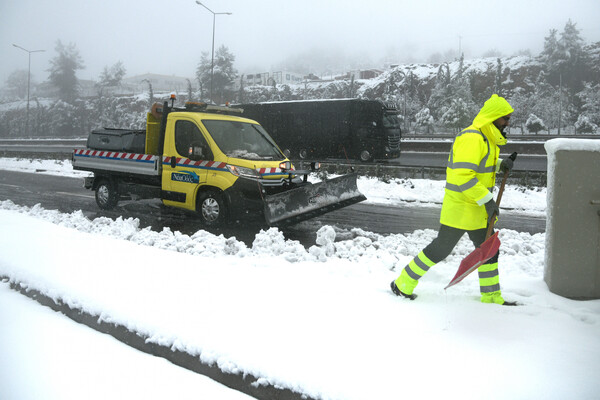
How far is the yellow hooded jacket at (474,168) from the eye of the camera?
4.09 metres

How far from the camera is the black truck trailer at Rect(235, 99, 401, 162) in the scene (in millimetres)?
24344

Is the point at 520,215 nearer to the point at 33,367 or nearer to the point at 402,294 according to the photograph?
the point at 402,294

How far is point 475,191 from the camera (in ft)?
13.4

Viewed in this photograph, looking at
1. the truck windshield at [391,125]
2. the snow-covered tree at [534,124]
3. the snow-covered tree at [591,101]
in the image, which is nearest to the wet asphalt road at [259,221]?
the truck windshield at [391,125]

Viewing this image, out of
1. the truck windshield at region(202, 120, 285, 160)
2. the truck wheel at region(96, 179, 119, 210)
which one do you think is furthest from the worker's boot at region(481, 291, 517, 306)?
the truck wheel at region(96, 179, 119, 210)

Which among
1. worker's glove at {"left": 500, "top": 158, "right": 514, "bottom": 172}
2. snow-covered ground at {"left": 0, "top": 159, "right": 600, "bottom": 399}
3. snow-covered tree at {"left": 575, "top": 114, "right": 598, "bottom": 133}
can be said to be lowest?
snow-covered ground at {"left": 0, "top": 159, "right": 600, "bottom": 399}

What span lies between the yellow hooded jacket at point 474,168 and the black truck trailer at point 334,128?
1883cm

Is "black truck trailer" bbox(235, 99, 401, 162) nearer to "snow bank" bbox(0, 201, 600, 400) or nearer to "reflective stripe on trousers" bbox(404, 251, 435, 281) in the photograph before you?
"snow bank" bbox(0, 201, 600, 400)

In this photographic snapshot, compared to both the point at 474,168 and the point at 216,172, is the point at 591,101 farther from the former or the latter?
the point at 474,168

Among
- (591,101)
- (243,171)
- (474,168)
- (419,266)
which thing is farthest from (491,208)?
(591,101)

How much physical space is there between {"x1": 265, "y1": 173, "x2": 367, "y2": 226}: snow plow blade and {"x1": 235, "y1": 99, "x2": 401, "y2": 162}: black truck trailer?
14100mm

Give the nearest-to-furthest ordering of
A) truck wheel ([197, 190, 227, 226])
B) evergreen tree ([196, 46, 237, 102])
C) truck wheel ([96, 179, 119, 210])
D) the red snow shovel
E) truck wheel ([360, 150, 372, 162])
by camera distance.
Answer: the red snow shovel, truck wheel ([197, 190, 227, 226]), truck wheel ([96, 179, 119, 210]), truck wheel ([360, 150, 372, 162]), evergreen tree ([196, 46, 237, 102])

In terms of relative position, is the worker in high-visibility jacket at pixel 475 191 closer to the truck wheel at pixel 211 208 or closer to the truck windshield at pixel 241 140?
the truck wheel at pixel 211 208

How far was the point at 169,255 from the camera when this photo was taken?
5.98m
